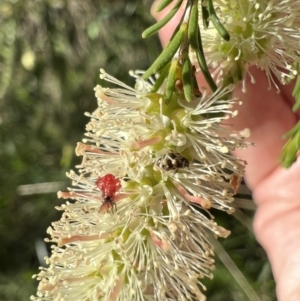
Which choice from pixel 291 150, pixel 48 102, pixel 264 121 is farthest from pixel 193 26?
pixel 48 102

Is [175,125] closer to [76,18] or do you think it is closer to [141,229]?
[141,229]

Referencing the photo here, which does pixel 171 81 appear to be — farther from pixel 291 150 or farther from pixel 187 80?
pixel 291 150

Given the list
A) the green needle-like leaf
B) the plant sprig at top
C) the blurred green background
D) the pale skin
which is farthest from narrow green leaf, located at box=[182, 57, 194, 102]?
the blurred green background

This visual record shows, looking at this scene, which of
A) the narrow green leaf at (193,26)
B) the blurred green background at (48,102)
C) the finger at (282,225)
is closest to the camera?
the narrow green leaf at (193,26)

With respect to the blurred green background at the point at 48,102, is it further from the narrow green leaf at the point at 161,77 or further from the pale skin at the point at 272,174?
the narrow green leaf at the point at 161,77

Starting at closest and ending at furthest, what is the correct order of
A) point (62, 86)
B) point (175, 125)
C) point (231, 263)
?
point (175, 125) < point (231, 263) < point (62, 86)

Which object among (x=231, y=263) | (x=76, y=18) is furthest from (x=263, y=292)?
(x=76, y=18)

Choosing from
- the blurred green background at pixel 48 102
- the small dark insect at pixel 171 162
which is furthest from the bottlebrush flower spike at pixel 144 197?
the blurred green background at pixel 48 102
